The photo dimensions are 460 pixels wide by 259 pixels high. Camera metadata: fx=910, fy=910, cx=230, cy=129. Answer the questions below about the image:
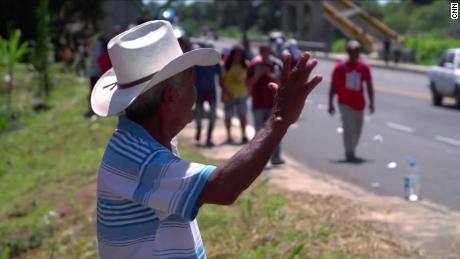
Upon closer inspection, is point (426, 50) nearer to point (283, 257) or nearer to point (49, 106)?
point (49, 106)

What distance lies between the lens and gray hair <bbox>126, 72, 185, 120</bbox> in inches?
124

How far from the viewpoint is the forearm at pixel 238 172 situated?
2900mm

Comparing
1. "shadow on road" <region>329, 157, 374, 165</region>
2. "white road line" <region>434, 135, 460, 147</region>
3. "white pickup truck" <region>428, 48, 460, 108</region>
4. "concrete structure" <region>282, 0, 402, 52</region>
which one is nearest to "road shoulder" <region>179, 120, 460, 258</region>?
"shadow on road" <region>329, 157, 374, 165</region>

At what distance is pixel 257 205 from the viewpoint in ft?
28.2

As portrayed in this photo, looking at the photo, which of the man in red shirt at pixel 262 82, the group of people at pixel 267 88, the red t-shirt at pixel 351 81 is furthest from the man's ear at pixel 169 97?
the red t-shirt at pixel 351 81

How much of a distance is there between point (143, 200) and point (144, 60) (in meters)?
0.49

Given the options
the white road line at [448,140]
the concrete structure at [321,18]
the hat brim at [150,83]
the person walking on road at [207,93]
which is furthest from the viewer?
the concrete structure at [321,18]

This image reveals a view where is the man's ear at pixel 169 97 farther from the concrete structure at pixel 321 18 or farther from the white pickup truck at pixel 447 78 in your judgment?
the white pickup truck at pixel 447 78

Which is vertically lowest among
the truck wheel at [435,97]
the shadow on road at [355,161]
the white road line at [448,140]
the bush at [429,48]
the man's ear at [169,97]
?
the bush at [429,48]

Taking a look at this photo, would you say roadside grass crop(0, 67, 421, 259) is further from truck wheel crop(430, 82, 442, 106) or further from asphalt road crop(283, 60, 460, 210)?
truck wheel crop(430, 82, 442, 106)

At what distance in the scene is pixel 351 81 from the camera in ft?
44.7

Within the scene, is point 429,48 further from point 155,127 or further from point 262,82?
point 155,127

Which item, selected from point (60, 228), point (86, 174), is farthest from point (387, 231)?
point (86, 174)

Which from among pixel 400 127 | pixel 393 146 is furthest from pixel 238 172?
pixel 400 127
